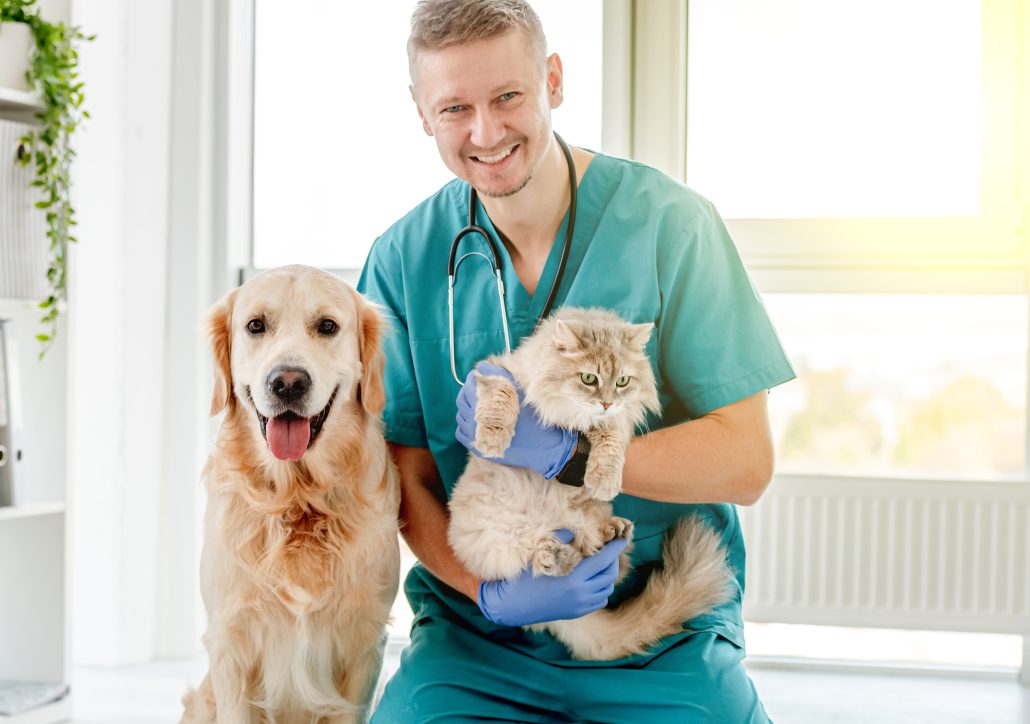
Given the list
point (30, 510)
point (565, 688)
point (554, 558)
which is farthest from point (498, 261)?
point (30, 510)

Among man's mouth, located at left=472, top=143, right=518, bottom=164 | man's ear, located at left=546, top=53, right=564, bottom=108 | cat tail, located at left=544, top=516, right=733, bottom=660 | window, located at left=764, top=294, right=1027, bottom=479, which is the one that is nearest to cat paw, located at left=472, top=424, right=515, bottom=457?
cat tail, located at left=544, top=516, right=733, bottom=660

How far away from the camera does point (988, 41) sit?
111 inches

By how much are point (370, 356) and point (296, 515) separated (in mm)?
287

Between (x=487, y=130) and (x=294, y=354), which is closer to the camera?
(x=294, y=354)

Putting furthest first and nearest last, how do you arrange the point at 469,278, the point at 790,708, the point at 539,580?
the point at 790,708 < the point at 469,278 < the point at 539,580

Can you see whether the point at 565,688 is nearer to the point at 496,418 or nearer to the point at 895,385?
the point at 496,418

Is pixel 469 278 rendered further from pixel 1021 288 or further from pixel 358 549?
pixel 1021 288

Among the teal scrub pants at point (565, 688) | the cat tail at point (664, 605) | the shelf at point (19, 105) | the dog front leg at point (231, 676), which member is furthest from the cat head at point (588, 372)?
the shelf at point (19, 105)

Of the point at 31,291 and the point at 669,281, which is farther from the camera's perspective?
the point at 31,291

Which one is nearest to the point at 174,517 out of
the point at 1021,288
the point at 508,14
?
the point at 508,14

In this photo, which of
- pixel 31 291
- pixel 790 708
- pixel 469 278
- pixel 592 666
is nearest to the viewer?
pixel 592 666

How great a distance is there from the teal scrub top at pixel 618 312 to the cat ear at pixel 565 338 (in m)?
0.26

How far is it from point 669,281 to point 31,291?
1.60 meters

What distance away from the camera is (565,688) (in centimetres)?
163
